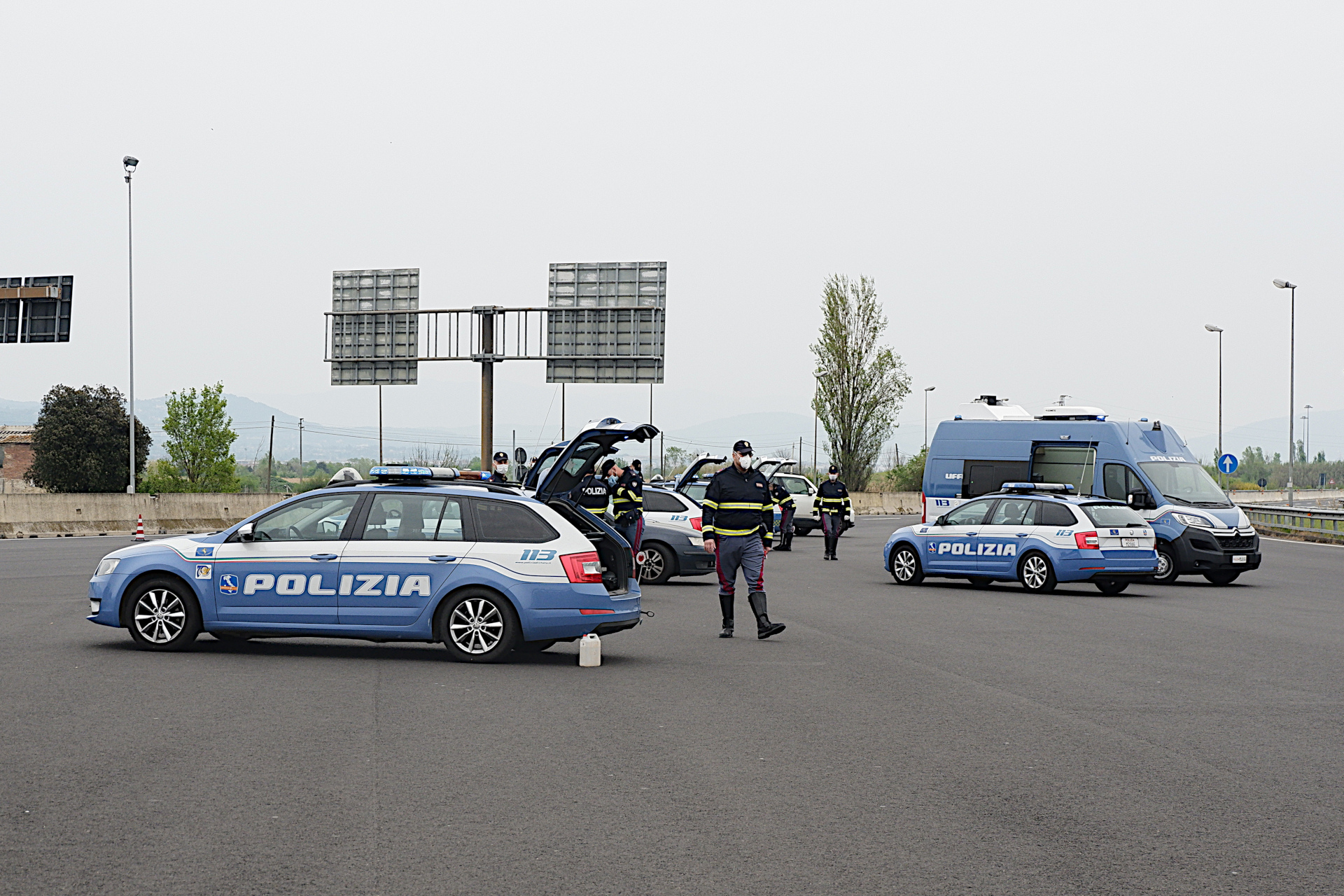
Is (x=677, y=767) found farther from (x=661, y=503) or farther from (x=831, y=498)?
(x=831, y=498)

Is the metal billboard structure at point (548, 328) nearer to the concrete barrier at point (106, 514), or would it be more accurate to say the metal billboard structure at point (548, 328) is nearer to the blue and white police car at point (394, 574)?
the concrete barrier at point (106, 514)

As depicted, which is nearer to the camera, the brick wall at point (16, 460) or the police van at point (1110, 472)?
the police van at point (1110, 472)

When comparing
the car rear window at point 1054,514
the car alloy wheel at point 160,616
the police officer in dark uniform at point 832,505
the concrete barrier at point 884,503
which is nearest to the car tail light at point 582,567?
the car alloy wheel at point 160,616

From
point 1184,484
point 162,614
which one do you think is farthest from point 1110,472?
point 162,614

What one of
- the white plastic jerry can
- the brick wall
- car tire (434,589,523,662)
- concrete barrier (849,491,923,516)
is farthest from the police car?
the brick wall

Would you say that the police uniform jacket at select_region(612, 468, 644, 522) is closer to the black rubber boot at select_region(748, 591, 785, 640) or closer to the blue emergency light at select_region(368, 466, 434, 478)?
the black rubber boot at select_region(748, 591, 785, 640)

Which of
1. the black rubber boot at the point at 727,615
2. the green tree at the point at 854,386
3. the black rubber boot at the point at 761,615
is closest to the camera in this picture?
the black rubber boot at the point at 761,615

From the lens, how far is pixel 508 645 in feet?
36.2

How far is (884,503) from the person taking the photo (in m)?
70.8

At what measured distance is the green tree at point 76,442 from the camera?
7950 cm

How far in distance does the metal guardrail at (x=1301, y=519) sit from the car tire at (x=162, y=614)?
112ft

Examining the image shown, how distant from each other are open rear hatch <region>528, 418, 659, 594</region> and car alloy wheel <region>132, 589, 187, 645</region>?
3.24 meters

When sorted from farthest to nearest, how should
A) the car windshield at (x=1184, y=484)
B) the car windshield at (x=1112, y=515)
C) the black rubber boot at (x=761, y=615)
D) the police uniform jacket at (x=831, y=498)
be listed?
the police uniform jacket at (x=831, y=498) < the car windshield at (x=1184, y=484) < the car windshield at (x=1112, y=515) < the black rubber boot at (x=761, y=615)

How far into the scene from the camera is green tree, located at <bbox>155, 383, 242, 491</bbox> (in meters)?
85.3
